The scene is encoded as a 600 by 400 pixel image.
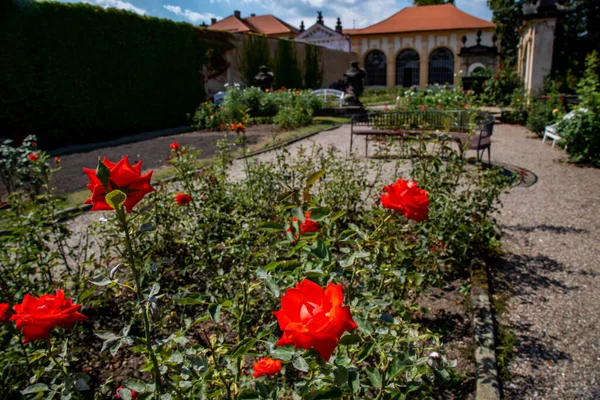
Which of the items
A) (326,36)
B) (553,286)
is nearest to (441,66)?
(326,36)

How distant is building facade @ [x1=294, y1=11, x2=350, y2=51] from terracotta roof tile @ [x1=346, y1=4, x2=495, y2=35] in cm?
154

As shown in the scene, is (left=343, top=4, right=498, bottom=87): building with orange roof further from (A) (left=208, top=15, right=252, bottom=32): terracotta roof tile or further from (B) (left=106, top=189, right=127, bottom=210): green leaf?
(B) (left=106, top=189, right=127, bottom=210): green leaf

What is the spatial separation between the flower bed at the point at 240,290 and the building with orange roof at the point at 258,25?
41.0m

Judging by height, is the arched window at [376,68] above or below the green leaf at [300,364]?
above

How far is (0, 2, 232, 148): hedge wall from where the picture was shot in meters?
9.95

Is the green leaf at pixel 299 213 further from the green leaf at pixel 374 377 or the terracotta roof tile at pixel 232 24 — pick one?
the terracotta roof tile at pixel 232 24

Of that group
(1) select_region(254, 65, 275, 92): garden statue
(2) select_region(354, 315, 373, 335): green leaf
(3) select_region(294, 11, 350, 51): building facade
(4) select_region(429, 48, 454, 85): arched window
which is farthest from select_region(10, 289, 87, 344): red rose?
(3) select_region(294, 11, 350, 51): building facade

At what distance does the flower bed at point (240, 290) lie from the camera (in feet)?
3.48

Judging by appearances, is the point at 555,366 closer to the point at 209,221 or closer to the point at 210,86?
the point at 209,221

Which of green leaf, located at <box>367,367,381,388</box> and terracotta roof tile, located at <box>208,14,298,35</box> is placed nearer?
green leaf, located at <box>367,367,381,388</box>

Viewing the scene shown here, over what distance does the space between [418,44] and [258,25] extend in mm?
18676

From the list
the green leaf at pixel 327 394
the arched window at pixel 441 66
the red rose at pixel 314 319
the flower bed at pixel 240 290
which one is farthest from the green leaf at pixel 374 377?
the arched window at pixel 441 66

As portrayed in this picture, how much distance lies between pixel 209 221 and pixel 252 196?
685 mm

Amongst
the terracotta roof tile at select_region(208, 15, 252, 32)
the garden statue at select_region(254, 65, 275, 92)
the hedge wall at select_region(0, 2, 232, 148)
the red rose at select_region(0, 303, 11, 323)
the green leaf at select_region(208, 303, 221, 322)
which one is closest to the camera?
the green leaf at select_region(208, 303, 221, 322)
